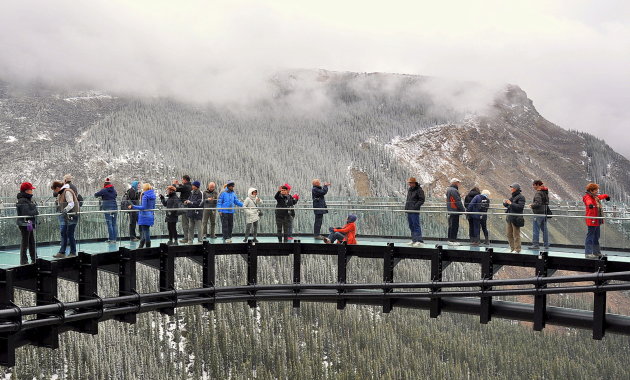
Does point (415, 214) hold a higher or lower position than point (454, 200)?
lower

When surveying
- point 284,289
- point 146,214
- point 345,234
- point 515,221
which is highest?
point 146,214

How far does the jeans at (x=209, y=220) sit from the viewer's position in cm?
3253

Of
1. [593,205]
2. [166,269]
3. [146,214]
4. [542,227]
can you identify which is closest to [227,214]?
[166,269]

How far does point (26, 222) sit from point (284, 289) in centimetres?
1010

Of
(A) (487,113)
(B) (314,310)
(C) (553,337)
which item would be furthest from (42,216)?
(A) (487,113)

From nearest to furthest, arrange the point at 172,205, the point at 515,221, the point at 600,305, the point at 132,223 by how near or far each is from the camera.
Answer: the point at 600,305, the point at 515,221, the point at 132,223, the point at 172,205

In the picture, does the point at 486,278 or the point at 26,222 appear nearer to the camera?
the point at 26,222

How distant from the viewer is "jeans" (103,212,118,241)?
29.5 metres

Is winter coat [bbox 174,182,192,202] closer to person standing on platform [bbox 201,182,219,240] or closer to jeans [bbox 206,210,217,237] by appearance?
person standing on platform [bbox 201,182,219,240]

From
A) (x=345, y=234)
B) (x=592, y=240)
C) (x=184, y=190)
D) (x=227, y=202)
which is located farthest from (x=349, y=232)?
(x=592, y=240)

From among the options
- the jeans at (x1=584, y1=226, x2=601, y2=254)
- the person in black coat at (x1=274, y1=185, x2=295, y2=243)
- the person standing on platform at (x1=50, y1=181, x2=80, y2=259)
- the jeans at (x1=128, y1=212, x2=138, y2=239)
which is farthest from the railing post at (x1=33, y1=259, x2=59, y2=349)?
the jeans at (x1=584, y1=226, x2=601, y2=254)

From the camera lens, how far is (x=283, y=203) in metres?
34.3

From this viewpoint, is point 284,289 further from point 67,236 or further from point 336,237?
point 67,236

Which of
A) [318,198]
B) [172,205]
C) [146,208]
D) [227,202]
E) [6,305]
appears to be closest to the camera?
[6,305]
